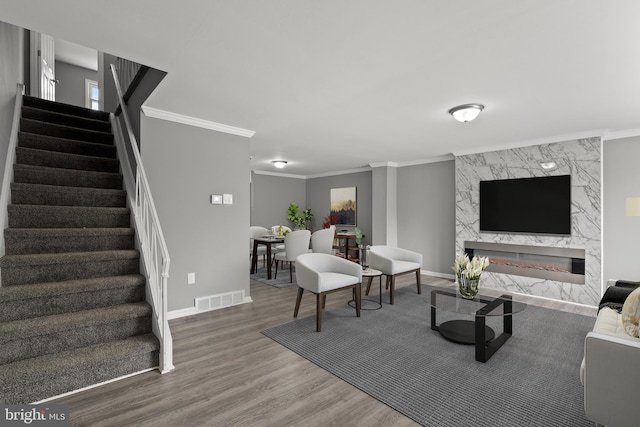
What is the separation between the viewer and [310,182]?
9.11 metres

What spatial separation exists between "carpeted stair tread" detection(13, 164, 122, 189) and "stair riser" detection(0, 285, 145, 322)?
4.92 feet

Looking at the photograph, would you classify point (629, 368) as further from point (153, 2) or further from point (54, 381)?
point (54, 381)

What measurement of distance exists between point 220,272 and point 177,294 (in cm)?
57

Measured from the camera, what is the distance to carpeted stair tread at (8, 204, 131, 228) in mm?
2816

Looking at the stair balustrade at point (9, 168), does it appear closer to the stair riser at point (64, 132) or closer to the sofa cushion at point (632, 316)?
the stair riser at point (64, 132)

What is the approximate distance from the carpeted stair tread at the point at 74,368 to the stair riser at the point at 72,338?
0.05 metres

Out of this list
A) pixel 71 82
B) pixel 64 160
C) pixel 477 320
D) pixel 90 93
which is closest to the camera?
pixel 477 320

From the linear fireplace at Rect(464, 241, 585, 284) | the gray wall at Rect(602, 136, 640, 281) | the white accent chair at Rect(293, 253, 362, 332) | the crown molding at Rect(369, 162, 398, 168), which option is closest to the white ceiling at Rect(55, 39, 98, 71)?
the crown molding at Rect(369, 162, 398, 168)

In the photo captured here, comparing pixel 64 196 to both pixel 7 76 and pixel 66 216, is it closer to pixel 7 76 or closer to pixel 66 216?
pixel 66 216

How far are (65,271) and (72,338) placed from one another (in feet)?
2.09

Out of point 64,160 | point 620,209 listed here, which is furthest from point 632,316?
point 64,160

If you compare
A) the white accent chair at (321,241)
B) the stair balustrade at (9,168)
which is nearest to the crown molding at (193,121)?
the stair balustrade at (9,168)

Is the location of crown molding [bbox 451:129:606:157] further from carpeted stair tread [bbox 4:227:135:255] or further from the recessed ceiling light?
carpeted stair tread [bbox 4:227:135:255]

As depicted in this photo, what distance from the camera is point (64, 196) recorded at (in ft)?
10.4
